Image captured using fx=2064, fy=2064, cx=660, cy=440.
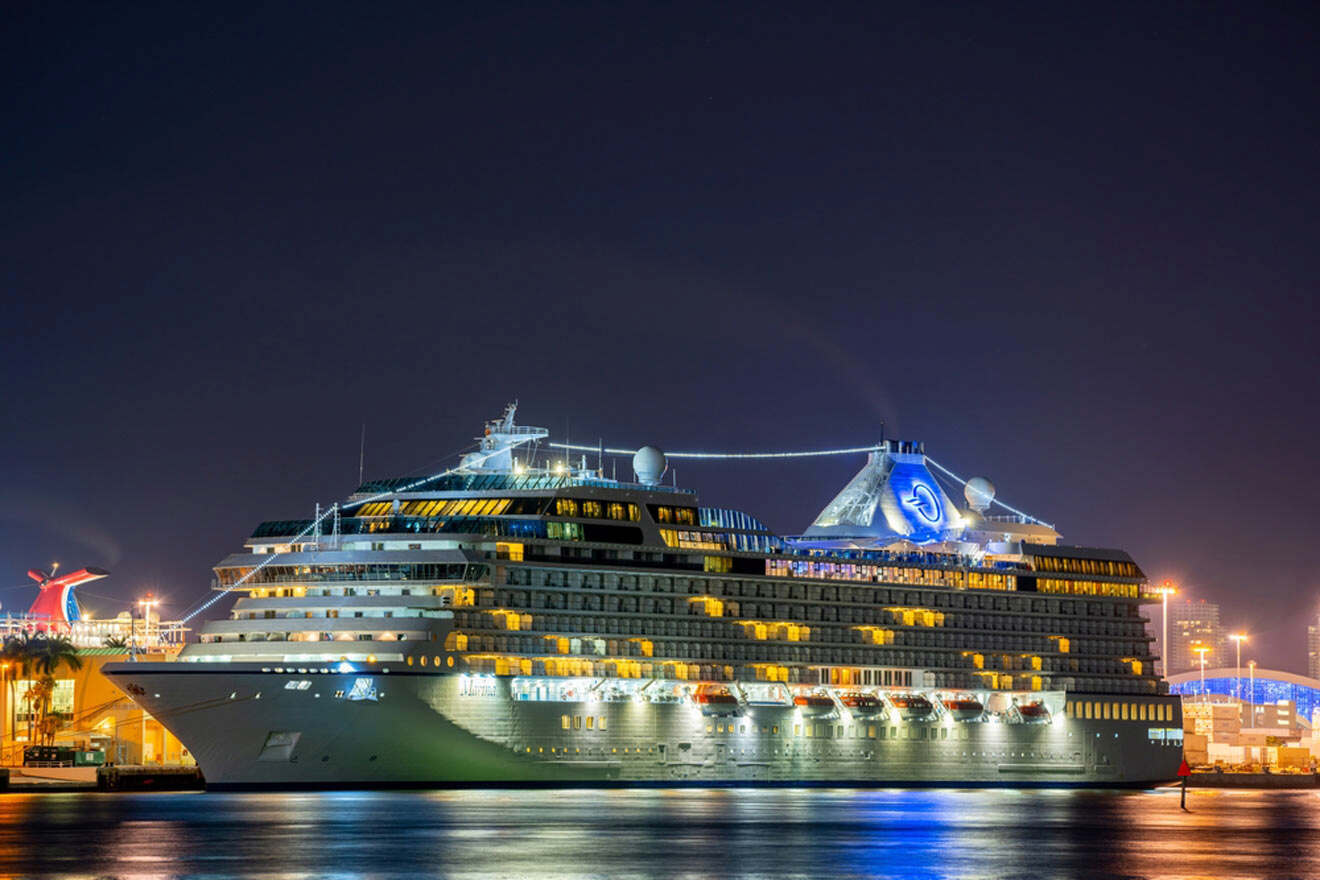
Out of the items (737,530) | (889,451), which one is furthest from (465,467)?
(889,451)

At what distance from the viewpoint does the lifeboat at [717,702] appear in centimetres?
10300

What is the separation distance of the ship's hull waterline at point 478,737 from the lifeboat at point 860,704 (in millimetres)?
484

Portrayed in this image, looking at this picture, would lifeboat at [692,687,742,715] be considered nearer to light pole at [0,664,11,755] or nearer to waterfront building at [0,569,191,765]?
waterfront building at [0,569,191,765]

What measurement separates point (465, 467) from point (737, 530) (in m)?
14.7

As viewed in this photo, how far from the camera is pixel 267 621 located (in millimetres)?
92812

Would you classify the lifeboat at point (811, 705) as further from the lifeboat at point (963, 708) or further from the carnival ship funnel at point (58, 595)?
the carnival ship funnel at point (58, 595)

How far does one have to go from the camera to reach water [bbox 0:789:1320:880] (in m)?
58.2

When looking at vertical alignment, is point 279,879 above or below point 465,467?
below

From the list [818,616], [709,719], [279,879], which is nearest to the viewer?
[279,879]

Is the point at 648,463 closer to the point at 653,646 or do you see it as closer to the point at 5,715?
the point at 653,646

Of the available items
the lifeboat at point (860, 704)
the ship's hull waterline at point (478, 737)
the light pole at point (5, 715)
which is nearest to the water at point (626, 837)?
the ship's hull waterline at point (478, 737)

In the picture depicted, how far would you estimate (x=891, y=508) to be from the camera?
123125 millimetres

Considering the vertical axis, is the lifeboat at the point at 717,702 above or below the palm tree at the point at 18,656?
below

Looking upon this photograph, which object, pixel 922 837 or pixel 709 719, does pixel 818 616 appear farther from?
pixel 922 837
